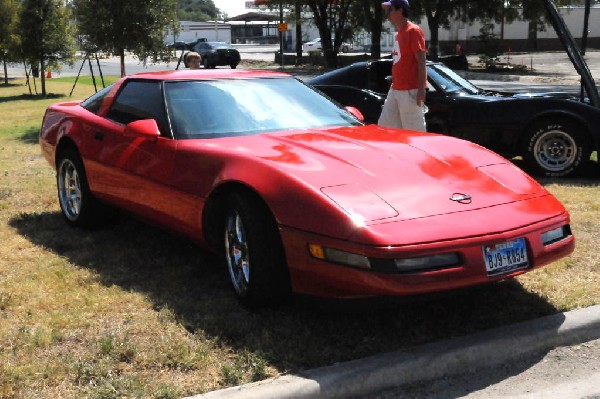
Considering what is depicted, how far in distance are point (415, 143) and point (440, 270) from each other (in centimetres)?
137

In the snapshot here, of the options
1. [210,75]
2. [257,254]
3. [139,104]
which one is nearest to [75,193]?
[139,104]

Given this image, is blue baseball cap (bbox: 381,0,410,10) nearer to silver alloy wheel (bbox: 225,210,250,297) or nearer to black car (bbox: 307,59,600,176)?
black car (bbox: 307,59,600,176)

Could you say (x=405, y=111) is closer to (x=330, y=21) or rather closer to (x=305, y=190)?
(x=305, y=190)

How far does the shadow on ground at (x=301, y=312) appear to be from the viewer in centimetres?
379

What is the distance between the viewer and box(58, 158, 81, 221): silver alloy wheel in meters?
6.29

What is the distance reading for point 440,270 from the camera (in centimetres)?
359

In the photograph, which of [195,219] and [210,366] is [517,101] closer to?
[195,219]

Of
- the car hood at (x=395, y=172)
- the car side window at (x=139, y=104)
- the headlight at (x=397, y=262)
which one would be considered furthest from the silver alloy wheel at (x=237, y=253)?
the car side window at (x=139, y=104)

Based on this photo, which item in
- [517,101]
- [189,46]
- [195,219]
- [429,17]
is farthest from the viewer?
[189,46]

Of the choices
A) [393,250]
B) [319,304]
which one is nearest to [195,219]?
[319,304]

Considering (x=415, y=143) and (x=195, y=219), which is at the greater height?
(x=415, y=143)

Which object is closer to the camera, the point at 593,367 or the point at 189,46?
the point at 593,367

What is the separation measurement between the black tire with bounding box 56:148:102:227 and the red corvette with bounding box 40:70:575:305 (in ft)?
0.29

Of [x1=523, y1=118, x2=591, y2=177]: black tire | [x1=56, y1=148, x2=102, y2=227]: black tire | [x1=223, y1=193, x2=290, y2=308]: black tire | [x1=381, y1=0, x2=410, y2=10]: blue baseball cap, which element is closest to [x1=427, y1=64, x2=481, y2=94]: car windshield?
[x1=523, y1=118, x2=591, y2=177]: black tire
